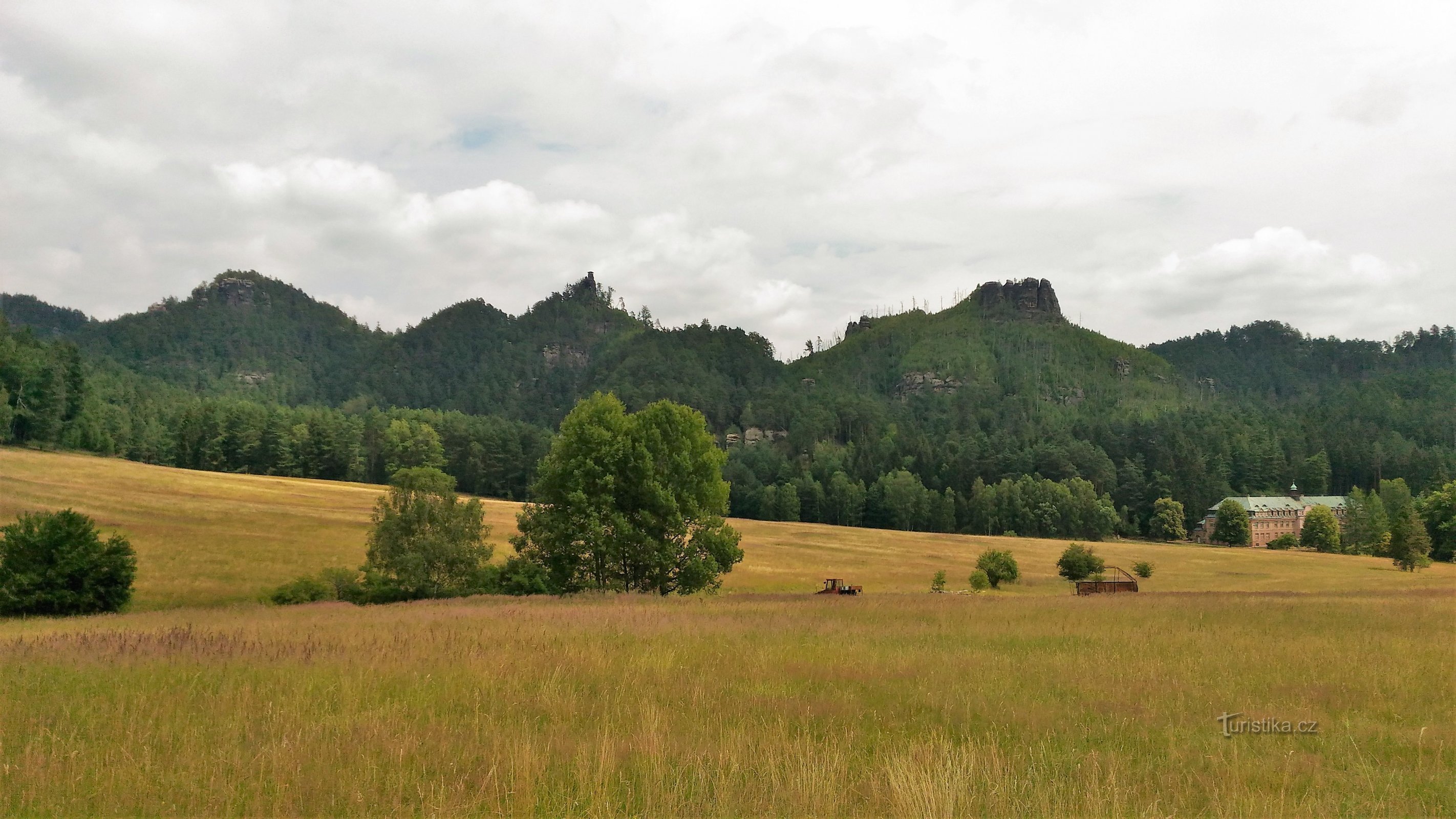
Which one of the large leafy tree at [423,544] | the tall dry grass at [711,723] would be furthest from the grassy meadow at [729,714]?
the large leafy tree at [423,544]

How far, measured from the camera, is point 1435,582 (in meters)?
53.7

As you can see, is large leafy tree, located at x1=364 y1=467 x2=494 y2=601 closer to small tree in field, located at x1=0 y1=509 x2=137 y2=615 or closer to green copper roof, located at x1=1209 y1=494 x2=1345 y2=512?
small tree in field, located at x1=0 y1=509 x2=137 y2=615

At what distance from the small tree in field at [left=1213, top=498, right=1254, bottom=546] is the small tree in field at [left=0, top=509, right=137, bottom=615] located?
155m

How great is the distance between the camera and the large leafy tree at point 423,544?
3691cm

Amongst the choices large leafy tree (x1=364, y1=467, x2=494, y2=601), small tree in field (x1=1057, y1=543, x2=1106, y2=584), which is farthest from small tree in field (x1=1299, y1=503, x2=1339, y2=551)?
large leafy tree (x1=364, y1=467, x2=494, y2=601)

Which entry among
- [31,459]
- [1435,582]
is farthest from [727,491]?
[31,459]

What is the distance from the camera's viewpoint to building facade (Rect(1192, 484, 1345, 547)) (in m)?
153

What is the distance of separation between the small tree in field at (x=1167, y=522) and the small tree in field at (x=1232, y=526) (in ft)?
25.3

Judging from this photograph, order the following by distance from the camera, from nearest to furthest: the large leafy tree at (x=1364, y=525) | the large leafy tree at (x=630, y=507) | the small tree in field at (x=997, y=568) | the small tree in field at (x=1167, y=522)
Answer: the large leafy tree at (x=630, y=507) → the small tree in field at (x=997, y=568) → the large leafy tree at (x=1364, y=525) → the small tree in field at (x=1167, y=522)

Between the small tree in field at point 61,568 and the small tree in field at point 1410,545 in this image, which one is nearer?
the small tree in field at point 61,568

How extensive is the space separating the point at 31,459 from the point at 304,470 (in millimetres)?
57110

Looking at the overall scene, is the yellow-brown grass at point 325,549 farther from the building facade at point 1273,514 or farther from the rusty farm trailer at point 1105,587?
the building facade at point 1273,514

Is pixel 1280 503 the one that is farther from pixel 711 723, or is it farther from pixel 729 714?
pixel 711 723

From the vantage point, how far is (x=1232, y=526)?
13500 centimetres
